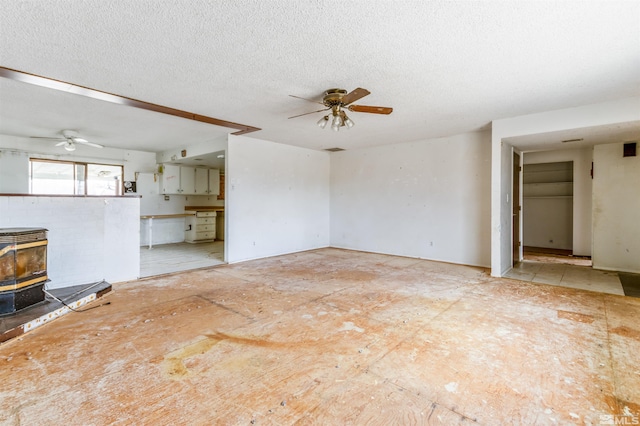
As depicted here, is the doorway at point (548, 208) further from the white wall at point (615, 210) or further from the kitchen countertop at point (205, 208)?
the kitchen countertop at point (205, 208)

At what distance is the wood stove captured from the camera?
285 centimetres

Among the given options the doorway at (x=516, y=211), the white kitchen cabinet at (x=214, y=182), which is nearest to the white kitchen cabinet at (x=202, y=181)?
the white kitchen cabinet at (x=214, y=182)

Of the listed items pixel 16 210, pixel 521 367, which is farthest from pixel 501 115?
pixel 16 210

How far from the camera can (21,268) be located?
9.78 feet

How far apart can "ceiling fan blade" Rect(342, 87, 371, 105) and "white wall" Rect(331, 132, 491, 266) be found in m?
3.41

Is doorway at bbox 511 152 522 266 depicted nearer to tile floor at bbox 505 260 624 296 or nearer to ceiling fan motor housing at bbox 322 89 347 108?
tile floor at bbox 505 260 624 296

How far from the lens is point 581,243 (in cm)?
641

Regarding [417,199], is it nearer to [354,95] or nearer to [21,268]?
[354,95]

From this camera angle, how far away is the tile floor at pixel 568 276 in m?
4.17

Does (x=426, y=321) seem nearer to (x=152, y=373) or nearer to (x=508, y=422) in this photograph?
(x=508, y=422)

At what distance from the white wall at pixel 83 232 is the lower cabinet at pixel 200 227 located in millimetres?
4060

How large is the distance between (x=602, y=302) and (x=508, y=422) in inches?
119

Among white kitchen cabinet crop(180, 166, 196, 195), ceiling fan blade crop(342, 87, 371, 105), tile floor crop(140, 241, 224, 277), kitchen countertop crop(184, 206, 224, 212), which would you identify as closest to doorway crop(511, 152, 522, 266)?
ceiling fan blade crop(342, 87, 371, 105)
